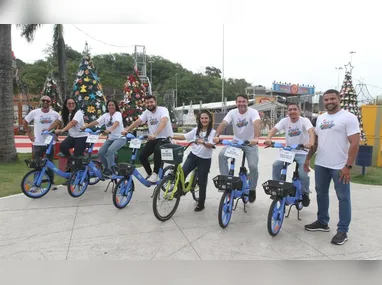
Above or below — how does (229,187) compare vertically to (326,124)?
below

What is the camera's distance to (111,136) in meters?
6.07

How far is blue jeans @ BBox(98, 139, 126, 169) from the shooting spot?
587 cm

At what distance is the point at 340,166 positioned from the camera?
3648 mm

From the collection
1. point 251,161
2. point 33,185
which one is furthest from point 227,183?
point 33,185

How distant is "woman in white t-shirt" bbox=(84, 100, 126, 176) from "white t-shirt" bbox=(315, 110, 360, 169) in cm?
359

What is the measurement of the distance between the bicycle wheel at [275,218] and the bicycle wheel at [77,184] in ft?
10.8

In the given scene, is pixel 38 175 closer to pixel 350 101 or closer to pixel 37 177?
pixel 37 177

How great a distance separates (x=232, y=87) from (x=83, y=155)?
75662 mm

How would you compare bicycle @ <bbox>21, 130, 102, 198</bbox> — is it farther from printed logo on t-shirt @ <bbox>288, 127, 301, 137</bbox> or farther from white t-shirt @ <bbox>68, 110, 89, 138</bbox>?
printed logo on t-shirt @ <bbox>288, 127, 301, 137</bbox>

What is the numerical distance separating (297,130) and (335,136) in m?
0.95

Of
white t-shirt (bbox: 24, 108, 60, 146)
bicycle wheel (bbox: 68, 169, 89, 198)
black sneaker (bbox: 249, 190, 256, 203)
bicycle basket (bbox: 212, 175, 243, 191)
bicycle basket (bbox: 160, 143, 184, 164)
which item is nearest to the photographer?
bicycle basket (bbox: 212, 175, 243, 191)

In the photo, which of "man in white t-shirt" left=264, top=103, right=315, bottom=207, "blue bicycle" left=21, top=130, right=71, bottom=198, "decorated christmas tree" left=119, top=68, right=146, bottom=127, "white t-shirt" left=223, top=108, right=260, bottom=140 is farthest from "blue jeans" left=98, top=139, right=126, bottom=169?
"decorated christmas tree" left=119, top=68, right=146, bottom=127

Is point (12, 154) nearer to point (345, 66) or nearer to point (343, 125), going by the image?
point (343, 125)
